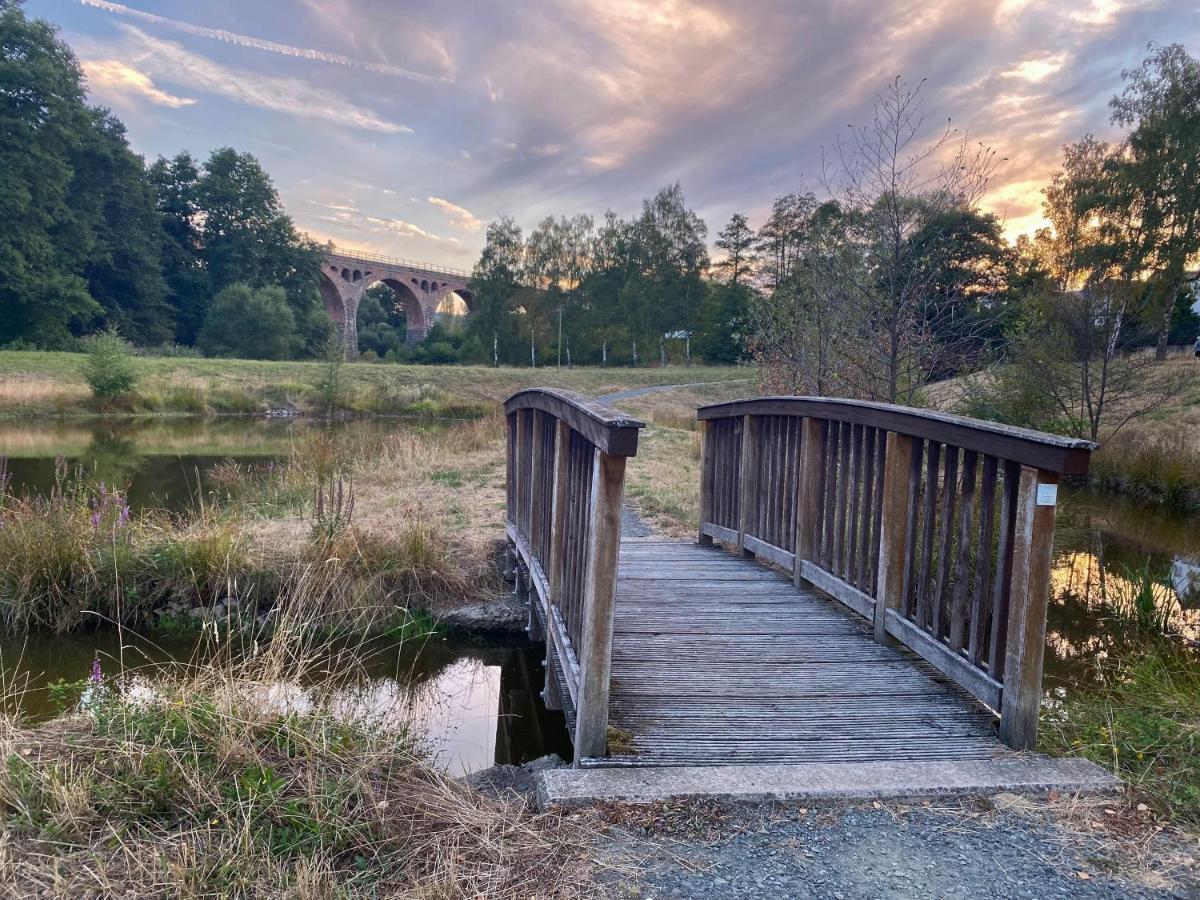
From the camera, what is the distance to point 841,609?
4367mm

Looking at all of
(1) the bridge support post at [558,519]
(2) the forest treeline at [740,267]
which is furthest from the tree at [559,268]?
(1) the bridge support post at [558,519]

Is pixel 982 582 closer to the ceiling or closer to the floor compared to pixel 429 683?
closer to the ceiling

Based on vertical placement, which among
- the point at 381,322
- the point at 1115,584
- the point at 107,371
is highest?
the point at 381,322

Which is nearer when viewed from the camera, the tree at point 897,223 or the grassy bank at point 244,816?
the grassy bank at point 244,816

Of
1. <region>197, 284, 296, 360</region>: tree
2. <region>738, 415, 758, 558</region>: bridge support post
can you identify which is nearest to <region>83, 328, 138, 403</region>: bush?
<region>197, 284, 296, 360</region>: tree

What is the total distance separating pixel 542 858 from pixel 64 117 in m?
46.0

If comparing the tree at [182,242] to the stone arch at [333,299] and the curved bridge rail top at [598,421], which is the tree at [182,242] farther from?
the curved bridge rail top at [598,421]

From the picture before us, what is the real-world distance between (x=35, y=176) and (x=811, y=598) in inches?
1725

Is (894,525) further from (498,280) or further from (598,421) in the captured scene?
(498,280)

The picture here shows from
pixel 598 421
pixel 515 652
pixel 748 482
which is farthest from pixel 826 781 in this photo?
pixel 515 652

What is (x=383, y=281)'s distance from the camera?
6500cm

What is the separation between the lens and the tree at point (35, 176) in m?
34.7

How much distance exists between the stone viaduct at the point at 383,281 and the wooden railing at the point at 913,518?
5453cm

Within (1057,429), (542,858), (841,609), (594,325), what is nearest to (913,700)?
(841,609)
